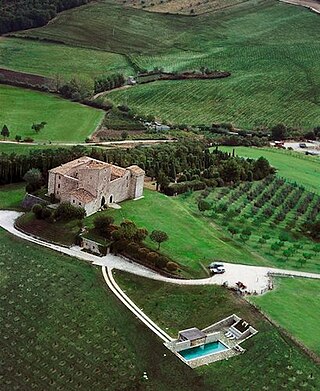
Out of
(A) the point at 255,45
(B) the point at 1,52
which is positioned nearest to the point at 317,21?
(A) the point at 255,45

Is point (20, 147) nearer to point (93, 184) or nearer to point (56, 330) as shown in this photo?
point (93, 184)

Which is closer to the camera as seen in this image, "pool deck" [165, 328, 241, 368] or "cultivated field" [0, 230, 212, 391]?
"cultivated field" [0, 230, 212, 391]

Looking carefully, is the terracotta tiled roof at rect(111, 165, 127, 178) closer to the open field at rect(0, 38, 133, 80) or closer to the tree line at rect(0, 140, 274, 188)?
the tree line at rect(0, 140, 274, 188)

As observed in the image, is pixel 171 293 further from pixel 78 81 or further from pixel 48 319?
pixel 78 81

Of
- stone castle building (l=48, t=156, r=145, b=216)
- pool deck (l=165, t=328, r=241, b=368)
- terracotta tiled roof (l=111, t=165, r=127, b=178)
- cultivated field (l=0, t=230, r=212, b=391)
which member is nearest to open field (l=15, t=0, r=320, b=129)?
terracotta tiled roof (l=111, t=165, r=127, b=178)

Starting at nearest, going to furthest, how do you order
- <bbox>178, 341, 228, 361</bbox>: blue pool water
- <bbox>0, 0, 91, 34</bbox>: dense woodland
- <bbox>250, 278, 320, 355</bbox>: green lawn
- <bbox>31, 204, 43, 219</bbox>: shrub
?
A: 1. <bbox>178, 341, 228, 361</bbox>: blue pool water
2. <bbox>250, 278, 320, 355</bbox>: green lawn
3. <bbox>31, 204, 43, 219</bbox>: shrub
4. <bbox>0, 0, 91, 34</bbox>: dense woodland

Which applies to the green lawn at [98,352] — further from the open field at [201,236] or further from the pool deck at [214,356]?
the open field at [201,236]
